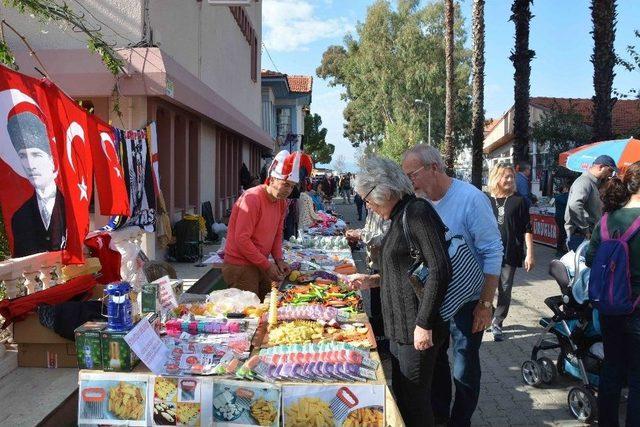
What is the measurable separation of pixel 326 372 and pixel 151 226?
4.92 metres

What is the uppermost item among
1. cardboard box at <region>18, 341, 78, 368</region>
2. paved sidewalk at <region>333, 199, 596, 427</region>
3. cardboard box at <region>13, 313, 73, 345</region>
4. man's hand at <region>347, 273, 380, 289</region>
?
man's hand at <region>347, 273, 380, 289</region>

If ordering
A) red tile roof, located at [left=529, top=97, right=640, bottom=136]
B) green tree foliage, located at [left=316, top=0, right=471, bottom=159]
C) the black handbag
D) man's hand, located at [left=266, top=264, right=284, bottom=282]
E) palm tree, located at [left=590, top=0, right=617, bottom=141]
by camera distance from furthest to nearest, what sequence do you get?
green tree foliage, located at [left=316, top=0, right=471, bottom=159] < red tile roof, located at [left=529, top=97, right=640, bottom=136] < palm tree, located at [left=590, top=0, right=617, bottom=141] < man's hand, located at [left=266, top=264, right=284, bottom=282] < the black handbag

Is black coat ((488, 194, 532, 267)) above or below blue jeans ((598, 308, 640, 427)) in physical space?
above

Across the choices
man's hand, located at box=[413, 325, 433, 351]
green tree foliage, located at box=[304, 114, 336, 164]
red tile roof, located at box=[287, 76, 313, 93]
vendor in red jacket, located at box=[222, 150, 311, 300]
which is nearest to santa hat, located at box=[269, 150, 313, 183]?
vendor in red jacket, located at box=[222, 150, 311, 300]

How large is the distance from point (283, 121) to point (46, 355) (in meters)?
30.7

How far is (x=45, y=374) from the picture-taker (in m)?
4.09

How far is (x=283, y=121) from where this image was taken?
3412 centimetres

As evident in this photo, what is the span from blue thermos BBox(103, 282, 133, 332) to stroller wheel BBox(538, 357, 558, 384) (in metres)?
3.64

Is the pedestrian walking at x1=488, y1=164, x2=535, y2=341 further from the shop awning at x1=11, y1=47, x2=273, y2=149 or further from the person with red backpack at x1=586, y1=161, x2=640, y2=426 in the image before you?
the shop awning at x1=11, y1=47, x2=273, y2=149

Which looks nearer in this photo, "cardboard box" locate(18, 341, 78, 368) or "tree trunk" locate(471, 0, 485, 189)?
"cardboard box" locate(18, 341, 78, 368)

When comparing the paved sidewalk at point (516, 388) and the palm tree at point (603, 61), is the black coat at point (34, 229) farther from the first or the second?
the palm tree at point (603, 61)

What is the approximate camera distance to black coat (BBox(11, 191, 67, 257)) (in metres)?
3.67

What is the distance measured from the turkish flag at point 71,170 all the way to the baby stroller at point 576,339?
A: 3718 millimetres

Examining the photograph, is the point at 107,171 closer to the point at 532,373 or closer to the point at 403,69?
the point at 532,373
